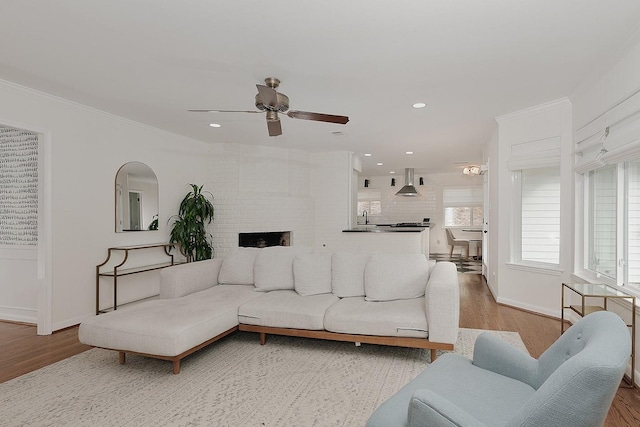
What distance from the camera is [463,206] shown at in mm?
10375

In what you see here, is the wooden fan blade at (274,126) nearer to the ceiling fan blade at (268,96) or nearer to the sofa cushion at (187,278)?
the ceiling fan blade at (268,96)

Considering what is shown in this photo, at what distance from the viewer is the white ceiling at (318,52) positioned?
2268mm

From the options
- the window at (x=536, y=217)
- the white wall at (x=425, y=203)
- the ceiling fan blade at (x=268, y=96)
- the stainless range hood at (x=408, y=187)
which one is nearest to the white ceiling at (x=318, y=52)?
the ceiling fan blade at (x=268, y=96)

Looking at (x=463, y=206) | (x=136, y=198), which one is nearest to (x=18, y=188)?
(x=136, y=198)

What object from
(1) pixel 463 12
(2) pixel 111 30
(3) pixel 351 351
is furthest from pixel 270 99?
(3) pixel 351 351

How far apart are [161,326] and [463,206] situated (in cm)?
933

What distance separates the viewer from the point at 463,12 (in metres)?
2.28

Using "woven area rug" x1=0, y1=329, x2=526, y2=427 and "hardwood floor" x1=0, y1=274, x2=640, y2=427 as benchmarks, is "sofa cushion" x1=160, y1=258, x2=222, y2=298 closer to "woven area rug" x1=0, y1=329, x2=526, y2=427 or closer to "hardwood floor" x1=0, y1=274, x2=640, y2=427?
"woven area rug" x1=0, y1=329, x2=526, y2=427

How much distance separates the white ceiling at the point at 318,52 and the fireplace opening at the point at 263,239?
7.90ft

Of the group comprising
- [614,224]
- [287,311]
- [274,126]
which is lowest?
[287,311]

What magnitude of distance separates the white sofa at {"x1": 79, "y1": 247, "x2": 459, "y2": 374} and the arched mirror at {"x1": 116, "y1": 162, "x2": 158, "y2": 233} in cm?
144

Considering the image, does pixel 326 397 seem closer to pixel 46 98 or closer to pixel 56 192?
pixel 56 192

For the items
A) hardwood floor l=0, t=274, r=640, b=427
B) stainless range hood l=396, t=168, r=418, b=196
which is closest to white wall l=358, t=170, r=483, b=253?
stainless range hood l=396, t=168, r=418, b=196

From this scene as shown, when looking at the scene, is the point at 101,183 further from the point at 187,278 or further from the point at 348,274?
the point at 348,274
